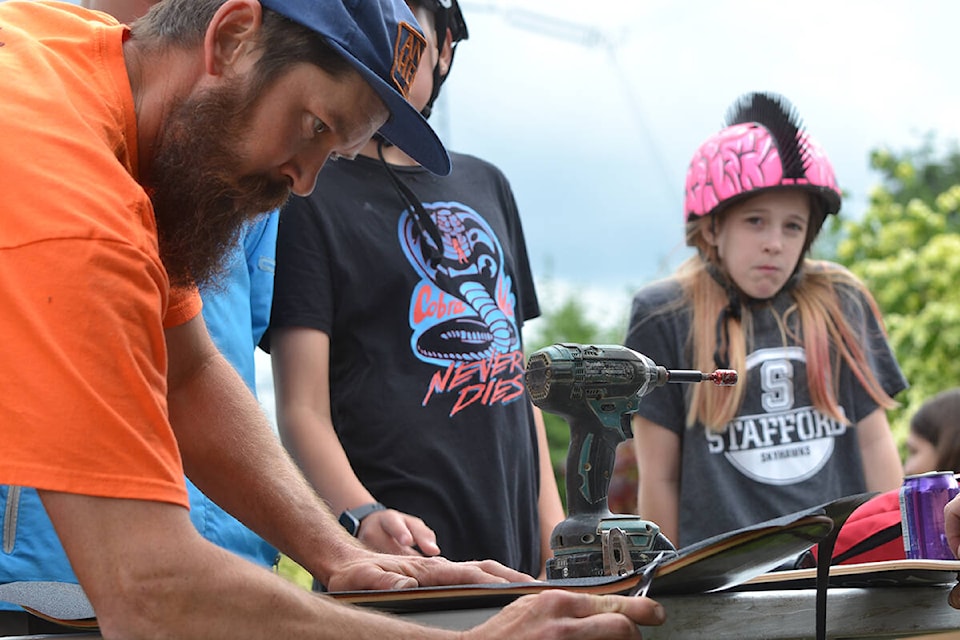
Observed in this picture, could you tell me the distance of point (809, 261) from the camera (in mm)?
4375

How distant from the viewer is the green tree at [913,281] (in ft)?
36.2

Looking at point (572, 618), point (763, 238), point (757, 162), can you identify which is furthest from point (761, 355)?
point (572, 618)

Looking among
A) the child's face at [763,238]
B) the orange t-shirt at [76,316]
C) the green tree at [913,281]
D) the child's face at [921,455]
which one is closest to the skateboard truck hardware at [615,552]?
the orange t-shirt at [76,316]

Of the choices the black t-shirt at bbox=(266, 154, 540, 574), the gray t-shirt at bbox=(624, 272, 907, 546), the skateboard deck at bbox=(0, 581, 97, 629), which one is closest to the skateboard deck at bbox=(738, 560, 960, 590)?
the skateboard deck at bbox=(0, 581, 97, 629)

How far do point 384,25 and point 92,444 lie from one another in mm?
884

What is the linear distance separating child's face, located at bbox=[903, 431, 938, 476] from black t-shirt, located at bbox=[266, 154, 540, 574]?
2.94 metres

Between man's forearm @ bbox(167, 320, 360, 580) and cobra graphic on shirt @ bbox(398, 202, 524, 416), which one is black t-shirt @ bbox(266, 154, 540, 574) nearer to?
cobra graphic on shirt @ bbox(398, 202, 524, 416)

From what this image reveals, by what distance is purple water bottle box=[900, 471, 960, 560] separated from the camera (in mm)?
2176

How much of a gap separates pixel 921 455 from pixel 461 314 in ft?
10.9

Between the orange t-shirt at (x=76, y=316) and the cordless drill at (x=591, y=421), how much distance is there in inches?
30.1

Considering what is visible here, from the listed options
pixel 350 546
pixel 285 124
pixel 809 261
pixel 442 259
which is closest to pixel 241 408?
pixel 350 546

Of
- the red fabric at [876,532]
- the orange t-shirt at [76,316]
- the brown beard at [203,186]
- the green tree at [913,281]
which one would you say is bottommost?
the red fabric at [876,532]

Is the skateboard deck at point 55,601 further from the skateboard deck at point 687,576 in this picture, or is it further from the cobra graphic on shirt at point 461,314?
the cobra graphic on shirt at point 461,314

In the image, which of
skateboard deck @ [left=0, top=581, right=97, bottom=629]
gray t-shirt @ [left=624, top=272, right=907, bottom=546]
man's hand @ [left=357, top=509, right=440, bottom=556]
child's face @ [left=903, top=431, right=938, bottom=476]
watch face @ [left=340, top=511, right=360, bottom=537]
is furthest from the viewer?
child's face @ [left=903, top=431, right=938, bottom=476]
